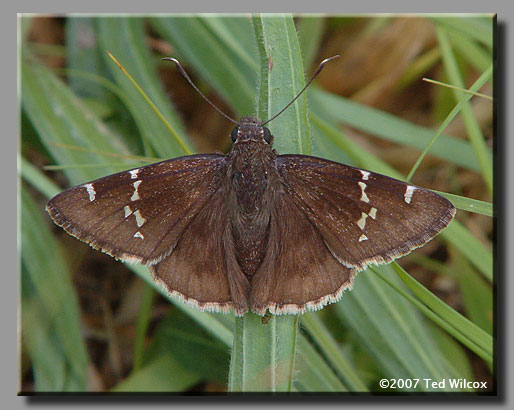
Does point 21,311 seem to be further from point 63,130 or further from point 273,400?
point 273,400

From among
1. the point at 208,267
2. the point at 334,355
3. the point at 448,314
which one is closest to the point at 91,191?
the point at 208,267

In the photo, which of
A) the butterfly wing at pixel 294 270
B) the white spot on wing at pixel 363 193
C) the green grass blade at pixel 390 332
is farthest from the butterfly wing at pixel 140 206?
the green grass blade at pixel 390 332

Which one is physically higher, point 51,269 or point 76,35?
point 76,35

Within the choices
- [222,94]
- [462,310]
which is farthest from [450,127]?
[222,94]

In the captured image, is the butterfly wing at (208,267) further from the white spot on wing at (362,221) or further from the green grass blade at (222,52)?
the green grass blade at (222,52)

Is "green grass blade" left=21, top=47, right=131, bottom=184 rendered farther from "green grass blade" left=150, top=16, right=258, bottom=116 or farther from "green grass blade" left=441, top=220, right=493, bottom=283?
"green grass blade" left=441, top=220, right=493, bottom=283

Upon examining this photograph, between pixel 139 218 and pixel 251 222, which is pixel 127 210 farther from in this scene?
pixel 251 222
